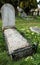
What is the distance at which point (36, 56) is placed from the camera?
5.59m

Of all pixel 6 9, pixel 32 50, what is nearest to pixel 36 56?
pixel 32 50

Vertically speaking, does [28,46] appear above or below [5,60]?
above

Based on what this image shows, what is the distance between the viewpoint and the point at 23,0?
85.6 ft

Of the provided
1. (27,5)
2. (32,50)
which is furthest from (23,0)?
(32,50)

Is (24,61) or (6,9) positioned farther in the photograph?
(6,9)

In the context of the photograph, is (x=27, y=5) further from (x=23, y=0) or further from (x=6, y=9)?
(x=6, y=9)

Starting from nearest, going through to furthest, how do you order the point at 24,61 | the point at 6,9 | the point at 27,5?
the point at 24,61, the point at 6,9, the point at 27,5

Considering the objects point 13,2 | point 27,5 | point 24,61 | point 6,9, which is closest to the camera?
point 24,61

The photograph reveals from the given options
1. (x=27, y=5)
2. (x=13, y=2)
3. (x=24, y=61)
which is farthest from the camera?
(x=27, y=5)

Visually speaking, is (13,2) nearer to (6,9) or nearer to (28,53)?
(6,9)

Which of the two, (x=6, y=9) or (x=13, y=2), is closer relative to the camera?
(x=6, y=9)

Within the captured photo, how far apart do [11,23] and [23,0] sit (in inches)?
603

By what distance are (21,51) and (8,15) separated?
19.4 feet

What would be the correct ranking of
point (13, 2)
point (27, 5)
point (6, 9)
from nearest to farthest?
point (6, 9) → point (13, 2) → point (27, 5)
